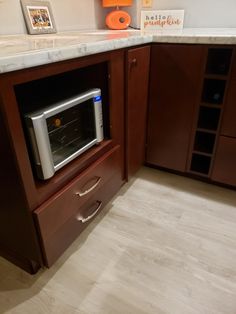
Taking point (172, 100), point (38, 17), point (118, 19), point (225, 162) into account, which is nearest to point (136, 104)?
point (172, 100)

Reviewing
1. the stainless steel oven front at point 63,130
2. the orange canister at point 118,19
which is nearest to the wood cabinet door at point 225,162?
the stainless steel oven front at point 63,130

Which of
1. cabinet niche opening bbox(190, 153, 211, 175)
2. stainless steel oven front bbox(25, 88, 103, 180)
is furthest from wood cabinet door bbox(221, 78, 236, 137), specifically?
stainless steel oven front bbox(25, 88, 103, 180)

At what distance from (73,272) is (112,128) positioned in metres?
0.66

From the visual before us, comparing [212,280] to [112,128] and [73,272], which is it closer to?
[73,272]

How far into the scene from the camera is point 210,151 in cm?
136

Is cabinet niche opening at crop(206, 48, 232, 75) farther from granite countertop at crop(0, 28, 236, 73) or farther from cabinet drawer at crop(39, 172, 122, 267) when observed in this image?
cabinet drawer at crop(39, 172, 122, 267)

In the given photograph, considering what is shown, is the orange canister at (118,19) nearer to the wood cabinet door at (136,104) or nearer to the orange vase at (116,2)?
the orange vase at (116,2)

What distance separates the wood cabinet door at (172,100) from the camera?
3.83 feet

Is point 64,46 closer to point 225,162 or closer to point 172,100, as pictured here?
point 172,100

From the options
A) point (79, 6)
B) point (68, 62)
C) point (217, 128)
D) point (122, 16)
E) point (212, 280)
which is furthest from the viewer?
point (122, 16)

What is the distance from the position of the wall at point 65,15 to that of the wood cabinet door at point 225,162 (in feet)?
4.01

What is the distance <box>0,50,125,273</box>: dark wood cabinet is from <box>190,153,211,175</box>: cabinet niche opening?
0.51 m

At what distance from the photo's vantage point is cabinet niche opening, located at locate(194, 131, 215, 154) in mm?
1382

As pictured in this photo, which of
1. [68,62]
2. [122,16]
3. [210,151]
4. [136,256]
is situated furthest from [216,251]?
[122,16]
